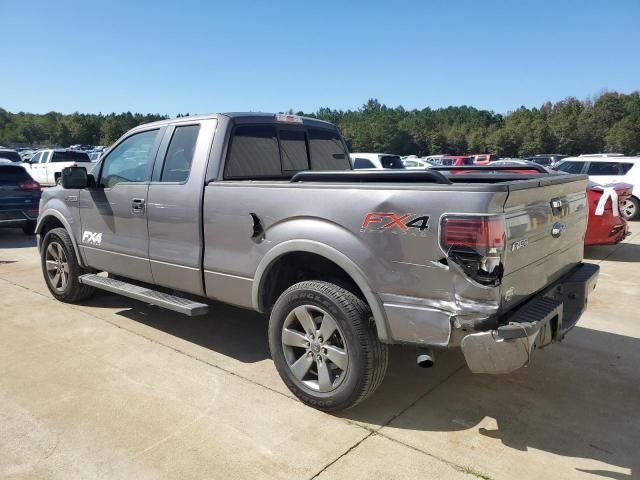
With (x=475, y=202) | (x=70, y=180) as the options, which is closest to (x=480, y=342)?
(x=475, y=202)

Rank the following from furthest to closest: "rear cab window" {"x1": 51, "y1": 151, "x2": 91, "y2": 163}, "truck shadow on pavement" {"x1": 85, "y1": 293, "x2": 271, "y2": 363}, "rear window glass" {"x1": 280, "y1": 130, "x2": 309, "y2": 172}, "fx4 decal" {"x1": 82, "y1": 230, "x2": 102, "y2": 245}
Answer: "rear cab window" {"x1": 51, "y1": 151, "x2": 91, "y2": 163} → "fx4 decal" {"x1": 82, "y1": 230, "x2": 102, "y2": 245} → "rear window glass" {"x1": 280, "y1": 130, "x2": 309, "y2": 172} → "truck shadow on pavement" {"x1": 85, "y1": 293, "x2": 271, "y2": 363}

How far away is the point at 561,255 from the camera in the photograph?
3480 mm

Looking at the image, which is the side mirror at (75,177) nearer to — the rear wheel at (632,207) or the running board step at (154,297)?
the running board step at (154,297)

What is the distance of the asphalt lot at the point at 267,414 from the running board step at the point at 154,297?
0.45 meters

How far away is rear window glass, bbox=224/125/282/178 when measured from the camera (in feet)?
13.3

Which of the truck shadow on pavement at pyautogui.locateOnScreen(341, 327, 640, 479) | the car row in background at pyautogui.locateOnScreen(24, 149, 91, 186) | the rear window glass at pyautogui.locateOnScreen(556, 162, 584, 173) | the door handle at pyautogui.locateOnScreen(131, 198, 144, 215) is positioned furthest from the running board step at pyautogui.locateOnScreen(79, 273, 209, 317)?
the car row in background at pyautogui.locateOnScreen(24, 149, 91, 186)

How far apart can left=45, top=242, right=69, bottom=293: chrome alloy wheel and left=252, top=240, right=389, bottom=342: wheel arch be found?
9.75 ft

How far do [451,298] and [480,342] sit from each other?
0.87 ft

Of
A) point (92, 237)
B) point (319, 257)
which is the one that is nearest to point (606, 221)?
point (319, 257)

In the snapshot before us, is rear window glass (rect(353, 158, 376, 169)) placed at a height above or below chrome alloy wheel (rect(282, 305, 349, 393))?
above

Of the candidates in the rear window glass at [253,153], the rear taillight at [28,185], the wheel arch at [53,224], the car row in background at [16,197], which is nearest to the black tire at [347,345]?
the rear window glass at [253,153]

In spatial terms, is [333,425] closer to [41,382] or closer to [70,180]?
[41,382]

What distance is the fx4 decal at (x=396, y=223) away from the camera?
8.80 ft

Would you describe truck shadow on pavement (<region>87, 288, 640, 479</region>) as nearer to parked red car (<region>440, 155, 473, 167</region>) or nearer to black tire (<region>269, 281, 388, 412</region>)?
black tire (<region>269, 281, 388, 412</region>)
